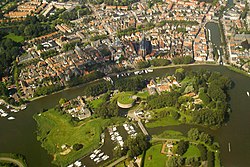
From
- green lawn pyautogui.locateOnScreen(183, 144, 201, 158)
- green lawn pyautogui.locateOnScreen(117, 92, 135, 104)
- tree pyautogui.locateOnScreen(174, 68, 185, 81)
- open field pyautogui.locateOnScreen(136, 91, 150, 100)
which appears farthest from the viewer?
tree pyautogui.locateOnScreen(174, 68, 185, 81)

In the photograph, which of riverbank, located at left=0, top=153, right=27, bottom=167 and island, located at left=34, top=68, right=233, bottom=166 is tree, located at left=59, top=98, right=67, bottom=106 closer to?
island, located at left=34, top=68, right=233, bottom=166

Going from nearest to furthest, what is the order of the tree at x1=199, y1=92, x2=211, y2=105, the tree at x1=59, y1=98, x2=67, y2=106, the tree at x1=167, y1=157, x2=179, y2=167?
the tree at x1=167, y1=157, x2=179, y2=167
the tree at x1=199, y1=92, x2=211, y2=105
the tree at x1=59, y1=98, x2=67, y2=106

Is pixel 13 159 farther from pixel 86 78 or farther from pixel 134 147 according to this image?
pixel 86 78

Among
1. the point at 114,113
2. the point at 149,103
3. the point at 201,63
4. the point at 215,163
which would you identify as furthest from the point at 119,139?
the point at 201,63

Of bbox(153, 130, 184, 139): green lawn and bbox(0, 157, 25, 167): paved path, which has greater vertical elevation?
bbox(153, 130, 184, 139): green lawn

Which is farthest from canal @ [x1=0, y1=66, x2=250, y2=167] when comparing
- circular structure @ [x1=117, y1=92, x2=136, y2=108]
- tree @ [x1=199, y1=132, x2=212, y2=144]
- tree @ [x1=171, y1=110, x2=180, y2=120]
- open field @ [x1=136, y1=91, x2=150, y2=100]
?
open field @ [x1=136, y1=91, x2=150, y2=100]

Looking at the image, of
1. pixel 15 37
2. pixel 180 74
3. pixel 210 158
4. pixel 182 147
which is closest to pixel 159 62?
pixel 180 74
